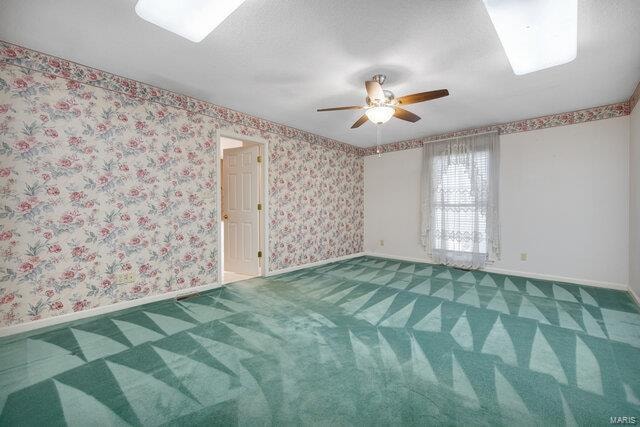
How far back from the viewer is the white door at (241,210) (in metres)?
4.31

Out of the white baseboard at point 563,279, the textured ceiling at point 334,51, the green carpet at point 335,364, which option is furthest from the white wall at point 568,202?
the green carpet at point 335,364

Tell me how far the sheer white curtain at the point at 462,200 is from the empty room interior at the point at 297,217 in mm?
36

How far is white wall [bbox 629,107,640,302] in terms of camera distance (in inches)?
120

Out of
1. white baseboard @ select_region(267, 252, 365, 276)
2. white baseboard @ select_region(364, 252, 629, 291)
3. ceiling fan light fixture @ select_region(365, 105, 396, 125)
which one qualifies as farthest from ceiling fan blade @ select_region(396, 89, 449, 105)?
white baseboard @ select_region(364, 252, 629, 291)

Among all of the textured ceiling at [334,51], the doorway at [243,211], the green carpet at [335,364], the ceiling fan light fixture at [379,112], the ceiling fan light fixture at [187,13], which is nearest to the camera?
the green carpet at [335,364]

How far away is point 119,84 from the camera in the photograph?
2865 mm

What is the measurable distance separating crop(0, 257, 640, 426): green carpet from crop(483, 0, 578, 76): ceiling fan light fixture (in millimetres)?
2288

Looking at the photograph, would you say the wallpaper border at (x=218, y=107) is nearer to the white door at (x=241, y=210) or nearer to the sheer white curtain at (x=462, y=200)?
the sheer white curtain at (x=462, y=200)

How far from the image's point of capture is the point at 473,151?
459 centimetres

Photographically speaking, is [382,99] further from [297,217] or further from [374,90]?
[297,217]

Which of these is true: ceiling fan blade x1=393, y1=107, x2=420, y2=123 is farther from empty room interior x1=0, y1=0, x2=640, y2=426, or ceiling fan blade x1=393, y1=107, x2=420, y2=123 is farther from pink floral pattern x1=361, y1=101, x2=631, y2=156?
pink floral pattern x1=361, y1=101, x2=631, y2=156

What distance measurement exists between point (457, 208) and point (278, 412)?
431 cm

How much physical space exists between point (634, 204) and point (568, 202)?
26.6 inches

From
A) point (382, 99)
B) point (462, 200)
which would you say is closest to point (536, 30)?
point (382, 99)
